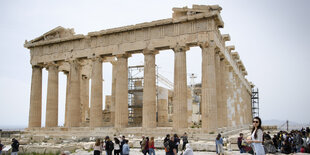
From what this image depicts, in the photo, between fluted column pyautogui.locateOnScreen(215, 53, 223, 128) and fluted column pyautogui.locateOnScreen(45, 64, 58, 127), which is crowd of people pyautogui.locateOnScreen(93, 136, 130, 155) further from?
fluted column pyautogui.locateOnScreen(45, 64, 58, 127)

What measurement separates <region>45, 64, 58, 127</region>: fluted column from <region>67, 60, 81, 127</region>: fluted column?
2.80 m

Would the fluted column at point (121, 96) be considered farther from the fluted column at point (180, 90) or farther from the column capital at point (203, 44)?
the column capital at point (203, 44)

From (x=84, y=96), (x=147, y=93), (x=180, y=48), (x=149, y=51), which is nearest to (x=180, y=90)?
(x=147, y=93)

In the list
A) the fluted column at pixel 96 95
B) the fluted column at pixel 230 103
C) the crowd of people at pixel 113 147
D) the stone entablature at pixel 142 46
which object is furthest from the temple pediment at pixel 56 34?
the crowd of people at pixel 113 147

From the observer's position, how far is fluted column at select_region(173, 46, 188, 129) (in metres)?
24.1

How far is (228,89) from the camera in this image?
30.7 meters

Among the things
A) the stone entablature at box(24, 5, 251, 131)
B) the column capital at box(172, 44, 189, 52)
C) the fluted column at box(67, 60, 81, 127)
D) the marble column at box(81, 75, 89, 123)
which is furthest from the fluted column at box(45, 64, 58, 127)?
the column capital at box(172, 44, 189, 52)

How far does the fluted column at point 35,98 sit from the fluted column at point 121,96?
10466 mm

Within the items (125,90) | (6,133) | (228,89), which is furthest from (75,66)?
(228,89)

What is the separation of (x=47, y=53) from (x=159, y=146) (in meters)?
19.2

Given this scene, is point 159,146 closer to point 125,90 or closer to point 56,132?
point 125,90

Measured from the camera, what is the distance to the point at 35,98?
32281 mm

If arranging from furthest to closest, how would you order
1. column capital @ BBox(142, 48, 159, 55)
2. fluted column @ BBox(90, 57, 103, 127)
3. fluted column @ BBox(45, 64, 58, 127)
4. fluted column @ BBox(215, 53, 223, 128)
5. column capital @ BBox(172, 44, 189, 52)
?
fluted column @ BBox(45, 64, 58, 127) → fluted column @ BBox(90, 57, 103, 127) → fluted column @ BBox(215, 53, 223, 128) → column capital @ BBox(142, 48, 159, 55) → column capital @ BBox(172, 44, 189, 52)

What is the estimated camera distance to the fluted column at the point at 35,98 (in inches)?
1256
